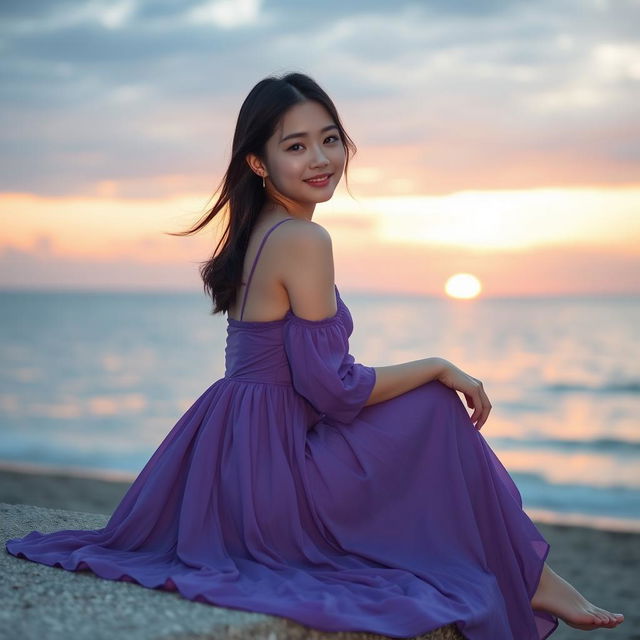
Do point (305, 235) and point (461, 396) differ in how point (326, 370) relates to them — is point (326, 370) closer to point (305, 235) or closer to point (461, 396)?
point (305, 235)

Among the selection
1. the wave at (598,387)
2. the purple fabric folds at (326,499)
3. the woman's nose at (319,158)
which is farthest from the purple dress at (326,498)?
the wave at (598,387)

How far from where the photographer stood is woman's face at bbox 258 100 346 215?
3402 millimetres

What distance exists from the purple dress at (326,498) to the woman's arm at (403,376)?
0.04 metres

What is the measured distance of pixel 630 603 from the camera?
7.20 meters

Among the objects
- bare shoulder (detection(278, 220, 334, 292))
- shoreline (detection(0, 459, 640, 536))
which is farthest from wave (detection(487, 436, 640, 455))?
bare shoulder (detection(278, 220, 334, 292))

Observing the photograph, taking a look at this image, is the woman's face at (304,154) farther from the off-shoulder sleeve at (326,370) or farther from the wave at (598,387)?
the wave at (598,387)

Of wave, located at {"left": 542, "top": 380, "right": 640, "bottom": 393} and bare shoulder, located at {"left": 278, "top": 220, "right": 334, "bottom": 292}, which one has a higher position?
bare shoulder, located at {"left": 278, "top": 220, "right": 334, "bottom": 292}

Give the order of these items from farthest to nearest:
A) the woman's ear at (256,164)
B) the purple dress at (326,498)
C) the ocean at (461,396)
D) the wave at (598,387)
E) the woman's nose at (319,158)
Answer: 1. the wave at (598,387)
2. the ocean at (461,396)
3. the woman's ear at (256,164)
4. the woman's nose at (319,158)
5. the purple dress at (326,498)

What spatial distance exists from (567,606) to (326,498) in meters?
1.00

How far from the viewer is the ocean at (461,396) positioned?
14.2 m

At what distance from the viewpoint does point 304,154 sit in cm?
342

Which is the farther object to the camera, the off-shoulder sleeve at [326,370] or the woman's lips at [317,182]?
the woman's lips at [317,182]

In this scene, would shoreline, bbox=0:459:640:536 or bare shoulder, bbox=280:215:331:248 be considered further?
shoreline, bbox=0:459:640:536

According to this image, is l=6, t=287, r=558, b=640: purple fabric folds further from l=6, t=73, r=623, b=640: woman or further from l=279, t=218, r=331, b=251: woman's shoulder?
l=279, t=218, r=331, b=251: woman's shoulder
